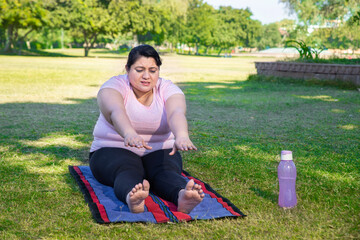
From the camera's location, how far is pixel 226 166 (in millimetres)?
4402

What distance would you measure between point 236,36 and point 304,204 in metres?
84.5

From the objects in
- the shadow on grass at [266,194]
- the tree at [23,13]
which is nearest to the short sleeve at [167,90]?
the shadow on grass at [266,194]

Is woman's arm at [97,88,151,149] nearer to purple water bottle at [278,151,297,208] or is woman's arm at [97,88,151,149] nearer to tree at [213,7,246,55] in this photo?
purple water bottle at [278,151,297,208]

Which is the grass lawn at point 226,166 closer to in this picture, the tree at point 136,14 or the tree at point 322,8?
the tree at point 322,8

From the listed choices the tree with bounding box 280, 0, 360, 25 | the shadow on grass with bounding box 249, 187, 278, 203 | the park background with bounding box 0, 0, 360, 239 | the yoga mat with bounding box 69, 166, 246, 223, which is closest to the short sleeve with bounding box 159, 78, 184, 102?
the yoga mat with bounding box 69, 166, 246, 223

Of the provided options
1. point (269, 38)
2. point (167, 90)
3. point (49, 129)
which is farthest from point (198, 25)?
point (167, 90)

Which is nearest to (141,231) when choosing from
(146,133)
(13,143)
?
(146,133)

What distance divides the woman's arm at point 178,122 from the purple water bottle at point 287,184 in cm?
78

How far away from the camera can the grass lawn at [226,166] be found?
2.76 m

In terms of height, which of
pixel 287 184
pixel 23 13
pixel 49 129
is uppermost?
pixel 23 13

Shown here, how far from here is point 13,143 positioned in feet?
17.6

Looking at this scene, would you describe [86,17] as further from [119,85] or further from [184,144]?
[184,144]

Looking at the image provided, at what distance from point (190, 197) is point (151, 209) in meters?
0.40

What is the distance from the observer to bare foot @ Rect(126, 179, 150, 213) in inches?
108
